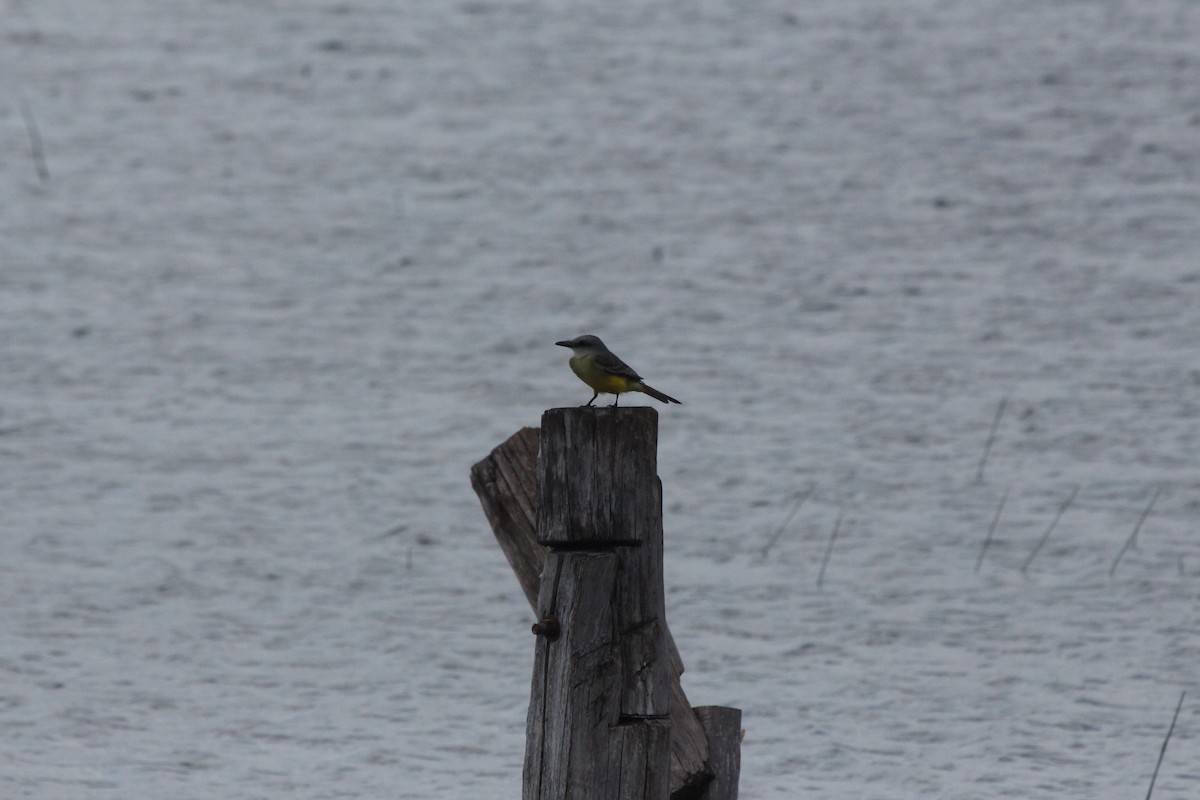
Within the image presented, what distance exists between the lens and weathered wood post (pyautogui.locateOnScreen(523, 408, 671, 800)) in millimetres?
2912

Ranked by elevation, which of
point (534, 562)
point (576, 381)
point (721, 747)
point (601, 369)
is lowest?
point (721, 747)

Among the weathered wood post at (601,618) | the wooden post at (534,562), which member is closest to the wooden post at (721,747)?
the wooden post at (534,562)

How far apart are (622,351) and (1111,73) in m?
→ 6.62

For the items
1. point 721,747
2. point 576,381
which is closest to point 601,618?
point 721,747

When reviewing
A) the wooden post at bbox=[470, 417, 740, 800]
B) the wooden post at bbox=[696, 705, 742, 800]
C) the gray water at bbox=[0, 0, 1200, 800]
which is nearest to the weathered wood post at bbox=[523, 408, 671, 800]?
the wooden post at bbox=[470, 417, 740, 800]

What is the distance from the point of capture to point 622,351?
397 inches

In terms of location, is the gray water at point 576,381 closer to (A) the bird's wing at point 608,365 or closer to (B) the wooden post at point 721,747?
(B) the wooden post at point 721,747

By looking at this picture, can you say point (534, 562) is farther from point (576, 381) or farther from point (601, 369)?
point (576, 381)

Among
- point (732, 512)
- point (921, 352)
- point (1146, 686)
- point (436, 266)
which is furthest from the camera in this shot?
point (436, 266)

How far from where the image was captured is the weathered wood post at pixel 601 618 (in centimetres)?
291

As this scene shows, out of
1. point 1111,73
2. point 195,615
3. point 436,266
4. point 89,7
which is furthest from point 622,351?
point 89,7

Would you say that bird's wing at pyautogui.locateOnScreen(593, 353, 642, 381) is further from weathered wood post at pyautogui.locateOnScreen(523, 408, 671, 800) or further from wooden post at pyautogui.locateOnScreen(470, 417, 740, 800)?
weathered wood post at pyautogui.locateOnScreen(523, 408, 671, 800)

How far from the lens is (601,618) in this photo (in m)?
2.95

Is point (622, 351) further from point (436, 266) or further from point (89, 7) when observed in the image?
point (89, 7)
